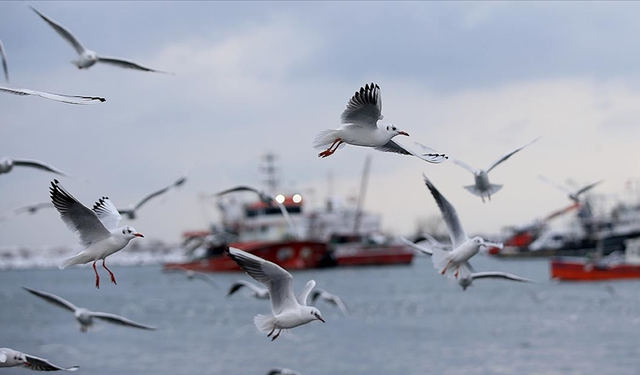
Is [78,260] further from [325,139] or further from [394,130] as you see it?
[394,130]

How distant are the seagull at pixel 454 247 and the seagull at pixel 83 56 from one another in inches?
151

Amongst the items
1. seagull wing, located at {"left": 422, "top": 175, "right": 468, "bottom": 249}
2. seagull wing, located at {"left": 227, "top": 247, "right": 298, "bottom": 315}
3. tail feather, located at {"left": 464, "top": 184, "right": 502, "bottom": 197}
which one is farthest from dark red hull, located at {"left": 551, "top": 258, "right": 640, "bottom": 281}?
seagull wing, located at {"left": 227, "top": 247, "right": 298, "bottom": 315}

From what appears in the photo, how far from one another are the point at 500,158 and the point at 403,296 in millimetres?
46462

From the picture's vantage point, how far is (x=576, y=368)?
26609mm

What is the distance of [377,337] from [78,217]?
27.2 m

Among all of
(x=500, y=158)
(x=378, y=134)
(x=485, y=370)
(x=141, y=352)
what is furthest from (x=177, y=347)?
(x=378, y=134)

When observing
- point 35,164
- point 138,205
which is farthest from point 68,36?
point 138,205

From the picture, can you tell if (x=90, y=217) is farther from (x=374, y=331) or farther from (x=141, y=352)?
(x=374, y=331)

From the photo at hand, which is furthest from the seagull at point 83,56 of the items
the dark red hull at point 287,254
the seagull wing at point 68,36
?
the dark red hull at point 287,254

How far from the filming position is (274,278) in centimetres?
991

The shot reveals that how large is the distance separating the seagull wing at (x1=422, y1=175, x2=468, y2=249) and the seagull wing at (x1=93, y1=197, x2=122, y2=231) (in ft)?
10.4

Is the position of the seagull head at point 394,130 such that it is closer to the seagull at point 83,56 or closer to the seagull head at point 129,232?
the seagull head at point 129,232

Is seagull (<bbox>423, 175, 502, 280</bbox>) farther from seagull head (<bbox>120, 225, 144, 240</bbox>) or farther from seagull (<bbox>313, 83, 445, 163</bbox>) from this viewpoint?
seagull head (<bbox>120, 225, 144, 240</bbox>)

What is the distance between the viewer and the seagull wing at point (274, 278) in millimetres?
9594
